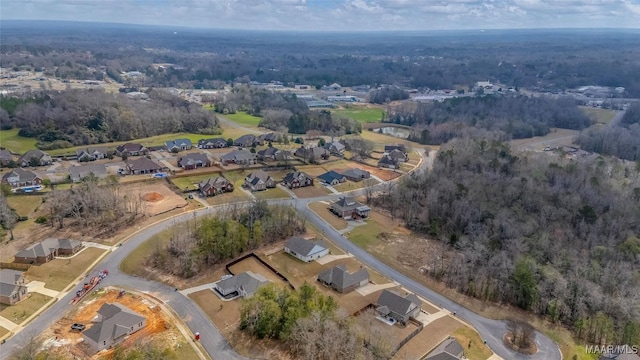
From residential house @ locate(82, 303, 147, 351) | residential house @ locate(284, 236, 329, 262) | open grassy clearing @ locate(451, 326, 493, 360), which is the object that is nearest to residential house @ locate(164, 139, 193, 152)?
residential house @ locate(284, 236, 329, 262)

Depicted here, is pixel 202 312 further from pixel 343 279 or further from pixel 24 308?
pixel 24 308

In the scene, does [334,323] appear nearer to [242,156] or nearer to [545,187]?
[545,187]

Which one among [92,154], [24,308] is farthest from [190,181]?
[24,308]

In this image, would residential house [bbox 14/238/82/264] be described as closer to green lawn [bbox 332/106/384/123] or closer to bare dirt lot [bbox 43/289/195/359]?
bare dirt lot [bbox 43/289/195/359]

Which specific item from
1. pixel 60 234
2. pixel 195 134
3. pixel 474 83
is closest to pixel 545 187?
pixel 60 234

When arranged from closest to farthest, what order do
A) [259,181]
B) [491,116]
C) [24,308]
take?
1. [24,308]
2. [259,181]
3. [491,116]

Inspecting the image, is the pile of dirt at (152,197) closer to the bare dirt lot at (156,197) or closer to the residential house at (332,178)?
the bare dirt lot at (156,197)
